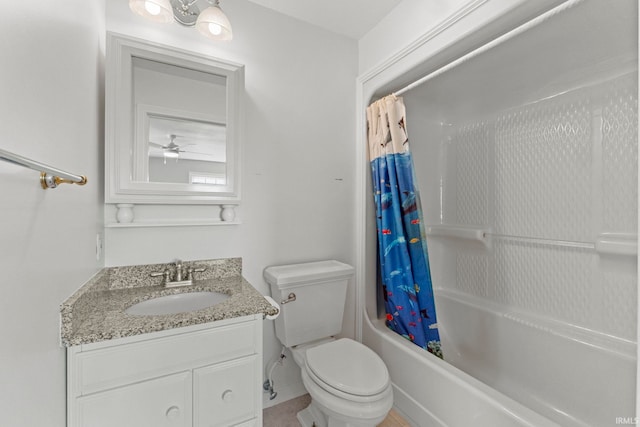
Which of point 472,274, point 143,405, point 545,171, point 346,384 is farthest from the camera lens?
point 472,274

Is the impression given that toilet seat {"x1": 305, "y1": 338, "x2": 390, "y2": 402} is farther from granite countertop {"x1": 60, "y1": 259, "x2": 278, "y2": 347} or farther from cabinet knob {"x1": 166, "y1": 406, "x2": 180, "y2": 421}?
cabinet knob {"x1": 166, "y1": 406, "x2": 180, "y2": 421}

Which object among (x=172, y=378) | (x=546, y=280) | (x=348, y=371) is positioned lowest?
(x=348, y=371)

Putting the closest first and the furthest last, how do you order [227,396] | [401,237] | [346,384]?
[227,396] < [346,384] < [401,237]

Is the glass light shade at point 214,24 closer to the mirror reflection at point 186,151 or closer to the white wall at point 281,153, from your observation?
the white wall at point 281,153

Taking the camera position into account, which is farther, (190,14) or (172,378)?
(190,14)

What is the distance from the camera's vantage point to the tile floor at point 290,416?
1.58 metres

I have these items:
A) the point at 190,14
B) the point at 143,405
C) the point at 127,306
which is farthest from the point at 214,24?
the point at 143,405

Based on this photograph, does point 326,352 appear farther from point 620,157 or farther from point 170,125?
point 620,157

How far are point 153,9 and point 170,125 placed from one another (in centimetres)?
49

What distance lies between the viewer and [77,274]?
100cm

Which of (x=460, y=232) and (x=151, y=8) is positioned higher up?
(x=151, y=8)

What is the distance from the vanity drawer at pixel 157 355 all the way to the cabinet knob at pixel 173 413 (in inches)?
5.1

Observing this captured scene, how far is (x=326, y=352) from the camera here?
147 cm

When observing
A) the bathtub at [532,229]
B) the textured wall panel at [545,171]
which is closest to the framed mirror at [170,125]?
the bathtub at [532,229]
